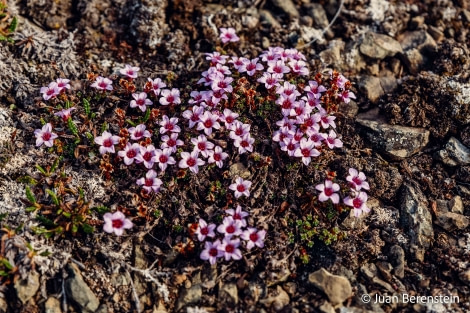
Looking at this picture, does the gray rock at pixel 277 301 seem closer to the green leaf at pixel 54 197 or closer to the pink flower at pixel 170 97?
the green leaf at pixel 54 197

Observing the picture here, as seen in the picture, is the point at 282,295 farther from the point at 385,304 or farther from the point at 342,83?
the point at 342,83

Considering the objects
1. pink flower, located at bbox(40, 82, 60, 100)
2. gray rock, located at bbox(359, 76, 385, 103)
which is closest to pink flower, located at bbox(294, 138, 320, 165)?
gray rock, located at bbox(359, 76, 385, 103)

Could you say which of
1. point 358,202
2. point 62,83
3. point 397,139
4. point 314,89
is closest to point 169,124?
point 62,83

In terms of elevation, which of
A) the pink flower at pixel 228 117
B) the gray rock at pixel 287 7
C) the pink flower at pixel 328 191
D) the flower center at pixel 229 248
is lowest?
the flower center at pixel 229 248

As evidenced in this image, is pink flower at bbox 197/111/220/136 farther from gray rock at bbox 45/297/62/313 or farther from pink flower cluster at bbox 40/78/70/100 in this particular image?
gray rock at bbox 45/297/62/313

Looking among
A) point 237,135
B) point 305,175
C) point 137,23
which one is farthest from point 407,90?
point 137,23

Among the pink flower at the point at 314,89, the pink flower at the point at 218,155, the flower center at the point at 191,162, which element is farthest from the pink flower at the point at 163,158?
the pink flower at the point at 314,89

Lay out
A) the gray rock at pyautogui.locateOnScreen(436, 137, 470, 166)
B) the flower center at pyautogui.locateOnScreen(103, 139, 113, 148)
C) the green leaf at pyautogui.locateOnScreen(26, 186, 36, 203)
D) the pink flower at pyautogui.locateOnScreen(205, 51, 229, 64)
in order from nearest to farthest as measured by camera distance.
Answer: the green leaf at pyautogui.locateOnScreen(26, 186, 36, 203)
the flower center at pyautogui.locateOnScreen(103, 139, 113, 148)
the gray rock at pyautogui.locateOnScreen(436, 137, 470, 166)
the pink flower at pyautogui.locateOnScreen(205, 51, 229, 64)
